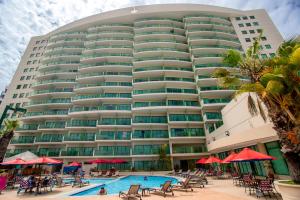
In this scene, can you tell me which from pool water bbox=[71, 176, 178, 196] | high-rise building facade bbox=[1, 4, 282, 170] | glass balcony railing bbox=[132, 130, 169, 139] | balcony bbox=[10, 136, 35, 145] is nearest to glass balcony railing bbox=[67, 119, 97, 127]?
high-rise building facade bbox=[1, 4, 282, 170]

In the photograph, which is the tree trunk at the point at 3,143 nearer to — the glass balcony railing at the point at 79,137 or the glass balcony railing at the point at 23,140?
the glass balcony railing at the point at 79,137

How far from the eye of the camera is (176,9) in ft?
160

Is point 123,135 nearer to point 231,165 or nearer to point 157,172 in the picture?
point 157,172

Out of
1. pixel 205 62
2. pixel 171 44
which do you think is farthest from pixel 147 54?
pixel 205 62

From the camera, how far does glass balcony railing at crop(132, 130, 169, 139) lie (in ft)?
111

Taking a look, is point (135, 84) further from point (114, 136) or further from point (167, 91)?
point (114, 136)

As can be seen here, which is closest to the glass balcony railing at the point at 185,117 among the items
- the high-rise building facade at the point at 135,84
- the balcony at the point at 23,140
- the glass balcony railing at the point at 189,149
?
the high-rise building facade at the point at 135,84

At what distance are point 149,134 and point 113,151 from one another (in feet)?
26.3

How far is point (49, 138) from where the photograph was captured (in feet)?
123

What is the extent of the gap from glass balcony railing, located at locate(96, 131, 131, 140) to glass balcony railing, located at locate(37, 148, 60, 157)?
9501 mm

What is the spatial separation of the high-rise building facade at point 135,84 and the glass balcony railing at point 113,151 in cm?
20

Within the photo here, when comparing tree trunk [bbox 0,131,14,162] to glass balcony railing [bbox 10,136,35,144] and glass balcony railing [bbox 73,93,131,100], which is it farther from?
glass balcony railing [bbox 10,136,35,144]

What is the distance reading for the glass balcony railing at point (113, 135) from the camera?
114 feet

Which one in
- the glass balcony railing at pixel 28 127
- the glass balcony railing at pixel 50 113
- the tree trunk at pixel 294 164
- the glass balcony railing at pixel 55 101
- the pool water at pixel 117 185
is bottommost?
the pool water at pixel 117 185
